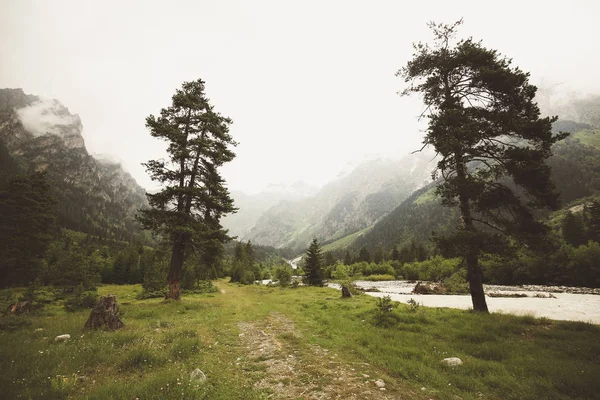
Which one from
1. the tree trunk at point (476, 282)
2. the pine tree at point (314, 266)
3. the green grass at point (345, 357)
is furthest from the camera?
the pine tree at point (314, 266)

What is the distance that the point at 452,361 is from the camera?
29.9 ft

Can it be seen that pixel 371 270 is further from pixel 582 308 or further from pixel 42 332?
pixel 42 332

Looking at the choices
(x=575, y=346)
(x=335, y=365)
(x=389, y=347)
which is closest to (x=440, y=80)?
(x=575, y=346)

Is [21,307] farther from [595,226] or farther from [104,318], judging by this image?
[595,226]

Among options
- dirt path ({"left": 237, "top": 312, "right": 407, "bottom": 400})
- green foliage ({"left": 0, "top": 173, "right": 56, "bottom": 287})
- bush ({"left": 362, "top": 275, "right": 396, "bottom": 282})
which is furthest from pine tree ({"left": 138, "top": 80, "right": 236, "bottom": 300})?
bush ({"left": 362, "top": 275, "right": 396, "bottom": 282})

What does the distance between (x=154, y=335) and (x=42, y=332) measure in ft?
17.5

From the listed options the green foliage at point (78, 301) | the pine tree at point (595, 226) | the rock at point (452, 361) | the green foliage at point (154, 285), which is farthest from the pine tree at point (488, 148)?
the pine tree at point (595, 226)

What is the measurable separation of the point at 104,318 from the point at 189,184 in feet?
42.7

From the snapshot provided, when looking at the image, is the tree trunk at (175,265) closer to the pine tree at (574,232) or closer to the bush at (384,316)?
the bush at (384,316)

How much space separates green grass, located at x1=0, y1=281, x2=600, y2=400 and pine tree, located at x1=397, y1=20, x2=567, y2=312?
14.7 ft

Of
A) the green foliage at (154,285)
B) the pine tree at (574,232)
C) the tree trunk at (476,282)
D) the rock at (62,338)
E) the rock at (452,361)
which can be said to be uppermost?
the pine tree at (574,232)

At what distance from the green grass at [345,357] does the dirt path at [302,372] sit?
0.99 feet

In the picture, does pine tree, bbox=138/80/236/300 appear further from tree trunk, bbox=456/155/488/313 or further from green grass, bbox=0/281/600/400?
tree trunk, bbox=456/155/488/313

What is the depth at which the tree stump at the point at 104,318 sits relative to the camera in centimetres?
1303
